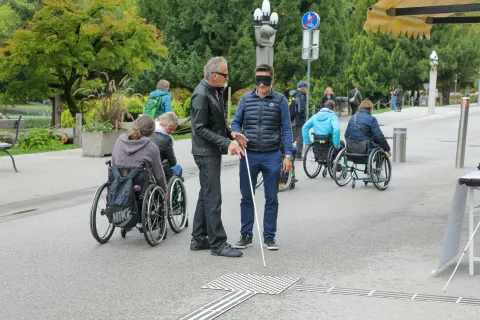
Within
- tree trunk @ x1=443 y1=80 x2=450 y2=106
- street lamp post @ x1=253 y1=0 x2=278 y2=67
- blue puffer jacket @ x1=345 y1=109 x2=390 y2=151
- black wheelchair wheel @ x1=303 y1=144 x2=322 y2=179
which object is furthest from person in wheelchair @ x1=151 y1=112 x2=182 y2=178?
tree trunk @ x1=443 y1=80 x2=450 y2=106

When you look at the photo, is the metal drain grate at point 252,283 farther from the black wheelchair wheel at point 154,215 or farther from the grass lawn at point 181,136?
the grass lawn at point 181,136

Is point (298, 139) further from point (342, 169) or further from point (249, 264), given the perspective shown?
point (249, 264)

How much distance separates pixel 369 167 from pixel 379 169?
0.29 metres

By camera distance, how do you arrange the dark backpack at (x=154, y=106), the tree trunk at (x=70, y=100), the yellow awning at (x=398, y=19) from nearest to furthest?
1. the yellow awning at (x=398, y=19)
2. the dark backpack at (x=154, y=106)
3. the tree trunk at (x=70, y=100)

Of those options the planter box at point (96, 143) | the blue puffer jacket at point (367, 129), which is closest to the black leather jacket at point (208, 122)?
the blue puffer jacket at point (367, 129)

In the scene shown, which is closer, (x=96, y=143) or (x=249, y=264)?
(x=249, y=264)

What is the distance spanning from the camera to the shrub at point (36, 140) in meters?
19.7

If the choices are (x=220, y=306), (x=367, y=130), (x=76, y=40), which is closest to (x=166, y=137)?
(x=220, y=306)

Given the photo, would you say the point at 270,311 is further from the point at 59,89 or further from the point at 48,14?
the point at 59,89

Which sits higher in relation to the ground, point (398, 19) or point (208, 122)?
point (398, 19)

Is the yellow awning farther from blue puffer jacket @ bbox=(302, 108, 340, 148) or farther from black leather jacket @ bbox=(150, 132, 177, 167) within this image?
black leather jacket @ bbox=(150, 132, 177, 167)

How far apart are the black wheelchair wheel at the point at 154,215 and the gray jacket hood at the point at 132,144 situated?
1.33 feet

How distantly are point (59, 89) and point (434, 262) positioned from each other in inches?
913

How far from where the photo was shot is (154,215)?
309 inches
